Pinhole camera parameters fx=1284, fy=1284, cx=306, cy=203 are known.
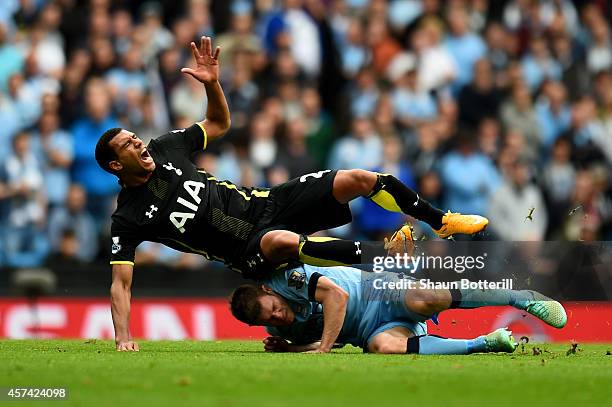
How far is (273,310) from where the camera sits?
10250mm

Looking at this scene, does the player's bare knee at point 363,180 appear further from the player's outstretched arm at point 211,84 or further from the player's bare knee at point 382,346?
the player's outstretched arm at point 211,84

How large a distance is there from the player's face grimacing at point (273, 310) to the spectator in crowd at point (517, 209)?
617 centimetres

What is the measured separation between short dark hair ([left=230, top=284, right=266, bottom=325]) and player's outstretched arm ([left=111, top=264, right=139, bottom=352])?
891mm

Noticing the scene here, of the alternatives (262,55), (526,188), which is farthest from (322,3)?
(526,188)

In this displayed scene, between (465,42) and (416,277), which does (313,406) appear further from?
(465,42)

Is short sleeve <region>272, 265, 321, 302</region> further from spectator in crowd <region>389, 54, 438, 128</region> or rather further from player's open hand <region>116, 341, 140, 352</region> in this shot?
spectator in crowd <region>389, 54, 438, 128</region>

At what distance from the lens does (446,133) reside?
17188mm

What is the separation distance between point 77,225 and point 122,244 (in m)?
5.38

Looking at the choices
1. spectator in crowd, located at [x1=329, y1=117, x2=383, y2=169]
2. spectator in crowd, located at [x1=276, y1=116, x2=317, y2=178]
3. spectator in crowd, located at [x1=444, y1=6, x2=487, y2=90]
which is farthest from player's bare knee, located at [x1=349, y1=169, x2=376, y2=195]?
spectator in crowd, located at [x1=444, y1=6, x2=487, y2=90]

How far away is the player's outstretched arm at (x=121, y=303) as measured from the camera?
10523mm

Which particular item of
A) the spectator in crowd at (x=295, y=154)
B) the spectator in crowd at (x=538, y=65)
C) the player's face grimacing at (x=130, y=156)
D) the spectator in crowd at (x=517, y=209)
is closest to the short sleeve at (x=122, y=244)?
the player's face grimacing at (x=130, y=156)

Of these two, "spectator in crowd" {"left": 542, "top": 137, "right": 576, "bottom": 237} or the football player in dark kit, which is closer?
the football player in dark kit

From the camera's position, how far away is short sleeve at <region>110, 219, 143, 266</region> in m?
10.6

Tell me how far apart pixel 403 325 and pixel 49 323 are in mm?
5775
